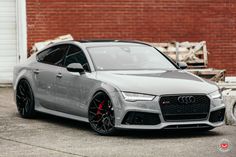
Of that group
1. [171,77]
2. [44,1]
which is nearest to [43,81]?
[171,77]

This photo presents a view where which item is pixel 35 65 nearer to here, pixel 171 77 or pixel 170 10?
pixel 171 77

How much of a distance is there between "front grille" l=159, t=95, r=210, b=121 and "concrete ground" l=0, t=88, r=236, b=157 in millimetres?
310

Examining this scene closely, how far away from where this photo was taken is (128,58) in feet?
41.2

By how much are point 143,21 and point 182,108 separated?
10.2 m

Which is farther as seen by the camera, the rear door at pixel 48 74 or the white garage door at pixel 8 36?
the white garage door at pixel 8 36

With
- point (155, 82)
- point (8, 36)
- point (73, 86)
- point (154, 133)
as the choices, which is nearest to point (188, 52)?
point (8, 36)

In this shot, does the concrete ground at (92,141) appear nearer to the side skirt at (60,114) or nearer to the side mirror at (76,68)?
the side skirt at (60,114)

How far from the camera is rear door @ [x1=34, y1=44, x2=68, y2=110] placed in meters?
13.0

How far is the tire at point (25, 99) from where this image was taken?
1357 centimetres

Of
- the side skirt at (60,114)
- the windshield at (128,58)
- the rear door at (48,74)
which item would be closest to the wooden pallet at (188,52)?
the rear door at (48,74)

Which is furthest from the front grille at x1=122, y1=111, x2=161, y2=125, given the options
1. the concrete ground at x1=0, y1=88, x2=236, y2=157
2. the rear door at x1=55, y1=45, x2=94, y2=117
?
the rear door at x1=55, y1=45, x2=94, y2=117

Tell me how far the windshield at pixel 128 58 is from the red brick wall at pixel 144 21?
7600 millimetres

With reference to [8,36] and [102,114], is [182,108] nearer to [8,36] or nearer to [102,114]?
[102,114]

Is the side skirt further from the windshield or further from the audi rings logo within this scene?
the audi rings logo
